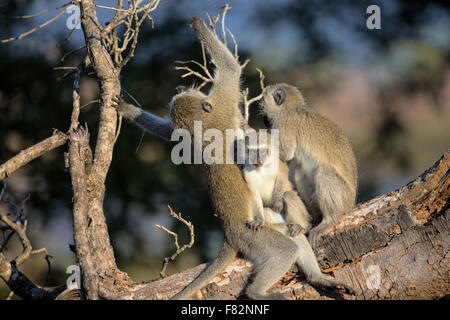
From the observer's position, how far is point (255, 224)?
3961 millimetres

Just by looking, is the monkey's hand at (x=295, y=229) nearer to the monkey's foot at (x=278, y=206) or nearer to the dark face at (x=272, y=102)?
the monkey's foot at (x=278, y=206)

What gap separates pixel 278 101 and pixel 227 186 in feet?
3.98

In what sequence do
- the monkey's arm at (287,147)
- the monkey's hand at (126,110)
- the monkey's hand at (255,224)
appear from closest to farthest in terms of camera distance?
the monkey's hand at (255,224) < the monkey's hand at (126,110) < the monkey's arm at (287,147)

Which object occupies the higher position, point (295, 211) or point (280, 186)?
point (280, 186)

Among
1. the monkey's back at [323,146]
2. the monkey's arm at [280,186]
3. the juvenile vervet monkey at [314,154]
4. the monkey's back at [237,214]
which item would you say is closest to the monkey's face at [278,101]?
the juvenile vervet monkey at [314,154]

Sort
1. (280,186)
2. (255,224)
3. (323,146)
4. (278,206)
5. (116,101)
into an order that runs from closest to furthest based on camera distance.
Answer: (255,224) < (116,101) < (278,206) < (280,186) < (323,146)

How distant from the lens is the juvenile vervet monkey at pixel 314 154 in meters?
4.38

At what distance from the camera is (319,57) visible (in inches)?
360

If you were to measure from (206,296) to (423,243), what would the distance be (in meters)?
1.55

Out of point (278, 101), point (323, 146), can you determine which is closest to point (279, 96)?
point (278, 101)

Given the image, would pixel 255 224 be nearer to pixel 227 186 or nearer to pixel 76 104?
pixel 227 186

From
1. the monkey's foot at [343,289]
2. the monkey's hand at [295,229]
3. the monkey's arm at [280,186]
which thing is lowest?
the monkey's foot at [343,289]

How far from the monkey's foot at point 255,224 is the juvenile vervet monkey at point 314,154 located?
0.55 metres

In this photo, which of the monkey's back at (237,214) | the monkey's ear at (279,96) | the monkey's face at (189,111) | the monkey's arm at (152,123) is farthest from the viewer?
the monkey's arm at (152,123)
